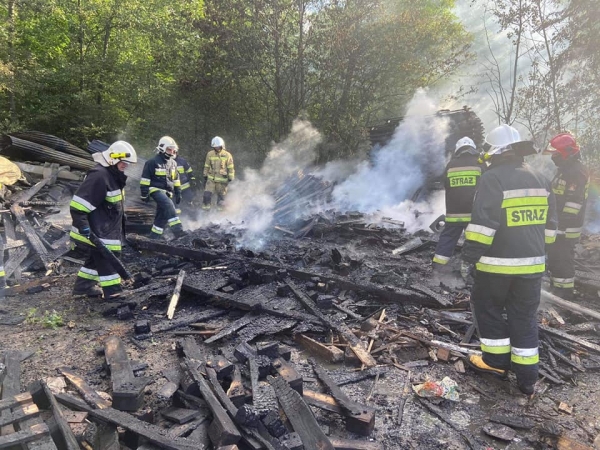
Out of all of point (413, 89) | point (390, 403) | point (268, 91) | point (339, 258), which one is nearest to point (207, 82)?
point (268, 91)

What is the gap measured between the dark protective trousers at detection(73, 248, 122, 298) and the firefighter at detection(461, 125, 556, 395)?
4930 mm

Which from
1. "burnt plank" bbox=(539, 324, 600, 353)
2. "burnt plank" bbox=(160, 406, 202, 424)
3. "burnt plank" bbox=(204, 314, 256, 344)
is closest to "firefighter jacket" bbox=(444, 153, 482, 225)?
"burnt plank" bbox=(539, 324, 600, 353)

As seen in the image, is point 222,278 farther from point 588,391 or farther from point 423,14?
point 423,14

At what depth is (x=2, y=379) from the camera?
335 cm

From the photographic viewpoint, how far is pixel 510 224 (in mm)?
3740

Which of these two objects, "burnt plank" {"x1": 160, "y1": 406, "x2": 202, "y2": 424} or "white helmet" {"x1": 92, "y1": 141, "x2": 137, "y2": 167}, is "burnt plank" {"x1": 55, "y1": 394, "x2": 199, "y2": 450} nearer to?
"burnt plank" {"x1": 160, "y1": 406, "x2": 202, "y2": 424}

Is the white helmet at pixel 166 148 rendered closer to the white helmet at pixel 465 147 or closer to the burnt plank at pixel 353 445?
the white helmet at pixel 465 147

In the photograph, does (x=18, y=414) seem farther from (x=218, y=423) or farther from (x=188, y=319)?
(x=188, y=319)

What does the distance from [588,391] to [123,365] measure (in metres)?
4.86

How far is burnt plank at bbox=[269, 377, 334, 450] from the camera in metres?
2.80

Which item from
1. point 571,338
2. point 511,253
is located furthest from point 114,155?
point 571,338

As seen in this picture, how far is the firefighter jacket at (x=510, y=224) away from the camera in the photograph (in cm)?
373

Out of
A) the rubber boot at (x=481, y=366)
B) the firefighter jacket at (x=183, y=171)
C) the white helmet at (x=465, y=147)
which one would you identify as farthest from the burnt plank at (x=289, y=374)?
the firefighter jacket at (x=183, y=171)

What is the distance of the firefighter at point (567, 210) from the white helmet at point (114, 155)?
6.75 meters
